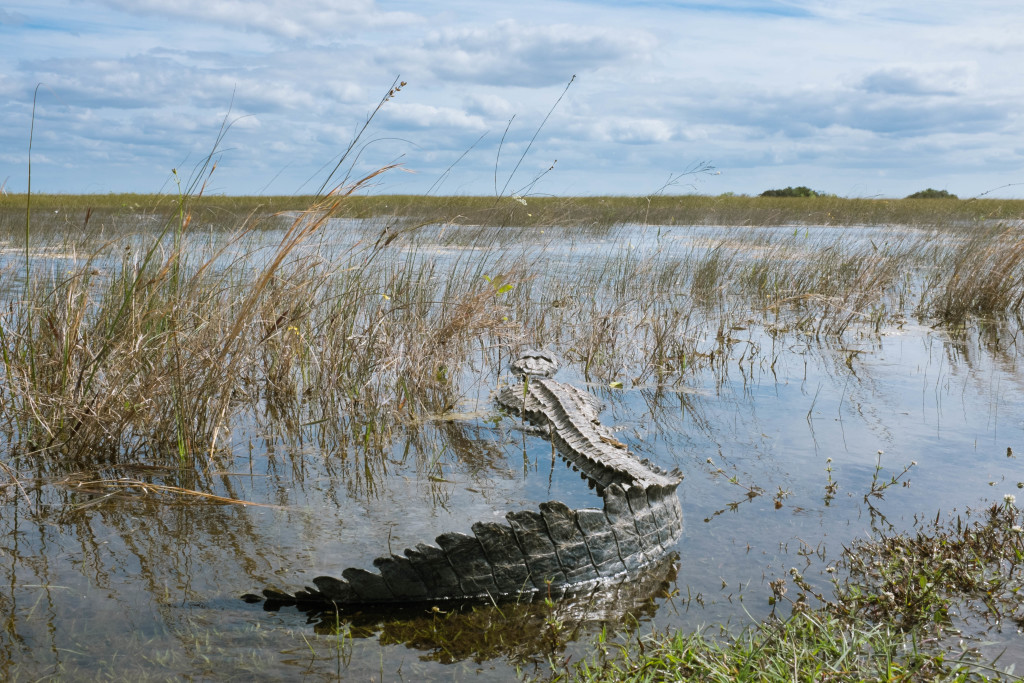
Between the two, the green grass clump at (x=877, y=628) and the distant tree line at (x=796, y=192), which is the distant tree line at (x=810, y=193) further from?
the green grass clump at (x=877, y=628)

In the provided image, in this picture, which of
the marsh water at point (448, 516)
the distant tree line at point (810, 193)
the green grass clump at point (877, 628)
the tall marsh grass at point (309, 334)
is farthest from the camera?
the distant tree line at point (810, 193)

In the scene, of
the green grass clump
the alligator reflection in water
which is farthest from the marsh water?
the green grass clump

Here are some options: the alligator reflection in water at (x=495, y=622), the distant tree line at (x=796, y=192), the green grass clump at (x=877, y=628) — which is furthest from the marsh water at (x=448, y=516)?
the distant tree line at (x=796, y=192)

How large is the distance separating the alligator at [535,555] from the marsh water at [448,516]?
0.28 ft

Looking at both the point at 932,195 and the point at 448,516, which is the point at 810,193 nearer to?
the point at 932,195

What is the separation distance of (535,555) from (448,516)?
82 centimetres

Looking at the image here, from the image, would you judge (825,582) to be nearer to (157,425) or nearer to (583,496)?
(583,496)

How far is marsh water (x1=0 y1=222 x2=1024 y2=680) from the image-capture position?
2.83 meters

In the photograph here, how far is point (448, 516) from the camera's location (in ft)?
13.0

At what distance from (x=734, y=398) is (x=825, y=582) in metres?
3.07

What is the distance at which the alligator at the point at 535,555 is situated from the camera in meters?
3.04

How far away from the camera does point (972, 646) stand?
9.48 feet

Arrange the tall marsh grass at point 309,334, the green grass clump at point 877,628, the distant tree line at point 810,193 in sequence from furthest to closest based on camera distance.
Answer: the distant tree line at point 810,193
the tall marsh grass at point 309,334
the green grass clump at point 877,628

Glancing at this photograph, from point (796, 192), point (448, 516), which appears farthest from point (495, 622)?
point (796, 192)
